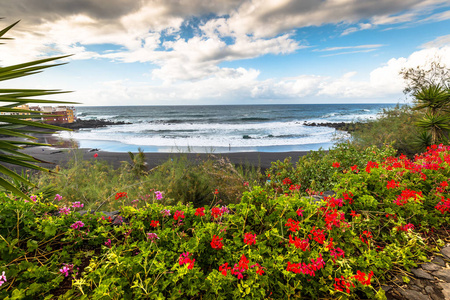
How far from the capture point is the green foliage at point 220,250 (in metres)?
1.75

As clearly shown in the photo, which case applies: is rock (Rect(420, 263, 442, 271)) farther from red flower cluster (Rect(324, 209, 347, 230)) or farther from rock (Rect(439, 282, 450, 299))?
red flower cluster (Rect(324, 209, 347, 230))

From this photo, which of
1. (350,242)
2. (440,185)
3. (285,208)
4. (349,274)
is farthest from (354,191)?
(440,185)

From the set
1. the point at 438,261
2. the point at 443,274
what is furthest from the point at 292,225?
the point at 438,261

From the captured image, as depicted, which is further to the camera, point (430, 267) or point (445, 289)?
point (430, 267)

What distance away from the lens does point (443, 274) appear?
7.00 ft

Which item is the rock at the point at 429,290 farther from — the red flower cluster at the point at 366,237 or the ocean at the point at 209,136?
the ocean at the point at 209,136

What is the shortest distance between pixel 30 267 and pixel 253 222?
2027 millimetres

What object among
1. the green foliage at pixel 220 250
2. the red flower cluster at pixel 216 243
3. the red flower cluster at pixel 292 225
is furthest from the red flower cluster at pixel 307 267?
the red flower cluster at pixel 216 243

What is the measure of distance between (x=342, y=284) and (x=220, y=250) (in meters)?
1.05

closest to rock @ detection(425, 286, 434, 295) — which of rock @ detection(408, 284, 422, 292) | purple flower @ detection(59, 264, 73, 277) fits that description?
rock @ detection(408, 284, 422, 292)

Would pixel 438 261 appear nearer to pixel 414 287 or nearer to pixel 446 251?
pixel 446 251

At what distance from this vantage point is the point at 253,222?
2.45 meters

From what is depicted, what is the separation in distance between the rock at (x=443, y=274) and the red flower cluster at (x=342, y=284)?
105 centimetres

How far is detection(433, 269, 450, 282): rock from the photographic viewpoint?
2.09 metres
